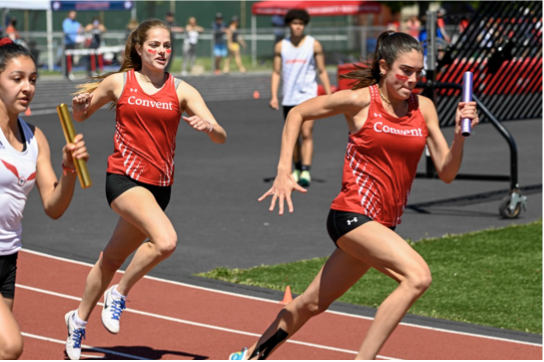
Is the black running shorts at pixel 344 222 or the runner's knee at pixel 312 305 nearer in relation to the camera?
the black running shorts at pixel 344 222

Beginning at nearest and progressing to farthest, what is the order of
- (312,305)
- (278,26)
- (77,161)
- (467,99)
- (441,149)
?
(77,161), (467,99), (312,305), (441,149), (278,26)

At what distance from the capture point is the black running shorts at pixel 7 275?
5113mm

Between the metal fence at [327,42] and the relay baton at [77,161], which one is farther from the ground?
the relay baton at [77,161]

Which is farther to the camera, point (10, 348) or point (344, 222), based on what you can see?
point (344, 222)

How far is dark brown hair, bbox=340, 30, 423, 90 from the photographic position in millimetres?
5711

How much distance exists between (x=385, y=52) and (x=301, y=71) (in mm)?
7981

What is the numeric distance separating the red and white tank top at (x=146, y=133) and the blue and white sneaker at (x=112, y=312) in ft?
2.66

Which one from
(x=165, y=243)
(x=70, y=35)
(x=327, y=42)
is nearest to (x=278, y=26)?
(x=327, y=42)

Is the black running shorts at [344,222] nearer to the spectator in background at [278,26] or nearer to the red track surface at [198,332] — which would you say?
the red track surface at [198,332]

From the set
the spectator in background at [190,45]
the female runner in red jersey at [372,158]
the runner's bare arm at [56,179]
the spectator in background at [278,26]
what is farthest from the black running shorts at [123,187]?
the spectator in background at [278,26]

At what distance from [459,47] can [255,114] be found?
12176 mm

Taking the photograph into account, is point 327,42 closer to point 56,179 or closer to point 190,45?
point 190,45

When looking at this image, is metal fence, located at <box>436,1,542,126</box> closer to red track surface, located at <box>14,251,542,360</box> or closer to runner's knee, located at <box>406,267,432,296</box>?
red track surface, located at <box>14,251,542,360</box>

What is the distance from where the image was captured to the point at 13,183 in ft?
16.4
